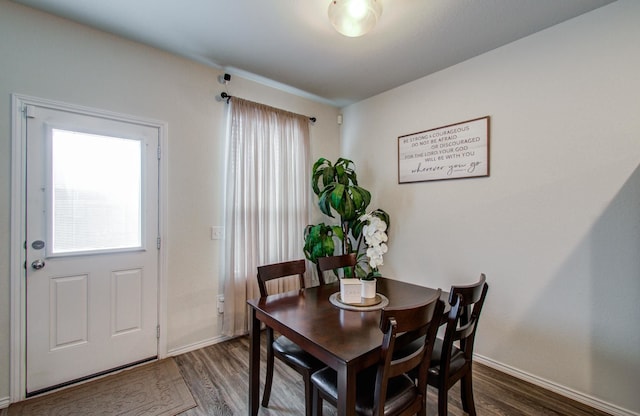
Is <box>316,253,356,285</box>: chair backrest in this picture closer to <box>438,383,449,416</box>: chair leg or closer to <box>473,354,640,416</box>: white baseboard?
<box>438,383,449,416</box>: chair leg

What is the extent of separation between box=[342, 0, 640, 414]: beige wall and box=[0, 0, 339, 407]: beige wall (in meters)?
2.15

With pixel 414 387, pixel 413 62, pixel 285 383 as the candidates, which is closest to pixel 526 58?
pixel 413 62

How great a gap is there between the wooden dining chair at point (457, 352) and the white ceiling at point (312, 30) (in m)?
1.82

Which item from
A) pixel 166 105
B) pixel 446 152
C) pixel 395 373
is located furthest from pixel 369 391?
pixel 166 105

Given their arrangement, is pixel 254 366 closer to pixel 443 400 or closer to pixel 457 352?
pixel 443 400

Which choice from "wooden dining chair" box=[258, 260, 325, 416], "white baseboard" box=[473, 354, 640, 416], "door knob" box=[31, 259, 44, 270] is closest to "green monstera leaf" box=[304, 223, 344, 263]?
"wooden dining chair" box=[258, 260, 325, 416]

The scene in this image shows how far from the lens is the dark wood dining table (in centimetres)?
115

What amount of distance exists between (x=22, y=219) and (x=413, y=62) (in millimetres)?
3267

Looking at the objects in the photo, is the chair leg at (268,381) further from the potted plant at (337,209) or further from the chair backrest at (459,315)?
the potted plant at (337,209)

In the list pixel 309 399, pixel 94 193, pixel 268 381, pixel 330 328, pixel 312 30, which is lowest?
pixel 268 381

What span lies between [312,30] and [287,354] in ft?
7.43

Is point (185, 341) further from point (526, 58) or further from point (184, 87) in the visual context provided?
point (526, 58)

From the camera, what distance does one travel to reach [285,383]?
2129 millimetres

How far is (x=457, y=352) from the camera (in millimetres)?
1698
